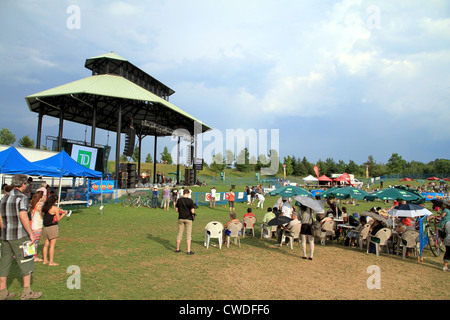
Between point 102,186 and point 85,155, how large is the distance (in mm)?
4870

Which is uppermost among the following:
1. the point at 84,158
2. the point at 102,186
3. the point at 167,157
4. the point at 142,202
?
the point at 167,157

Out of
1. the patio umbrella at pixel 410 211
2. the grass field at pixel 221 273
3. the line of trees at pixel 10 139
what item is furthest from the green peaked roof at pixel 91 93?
the line of trees at pixel 10 139

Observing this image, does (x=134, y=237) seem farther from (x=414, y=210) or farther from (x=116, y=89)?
(x=116, y=89)

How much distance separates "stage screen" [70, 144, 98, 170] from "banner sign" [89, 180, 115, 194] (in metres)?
2.87

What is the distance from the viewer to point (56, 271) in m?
5.58

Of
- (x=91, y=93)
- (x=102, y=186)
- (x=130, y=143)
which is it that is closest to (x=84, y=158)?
(x=102, y=186)

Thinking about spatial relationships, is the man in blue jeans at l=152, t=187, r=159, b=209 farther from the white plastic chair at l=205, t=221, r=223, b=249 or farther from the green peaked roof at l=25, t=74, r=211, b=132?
the green peaked roof at l=25, t=74, r=211, b=132

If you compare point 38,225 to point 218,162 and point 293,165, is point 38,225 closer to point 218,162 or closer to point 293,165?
point 218,162

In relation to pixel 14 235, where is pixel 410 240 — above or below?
below

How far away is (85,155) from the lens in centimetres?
2325

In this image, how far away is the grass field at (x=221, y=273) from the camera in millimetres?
4766

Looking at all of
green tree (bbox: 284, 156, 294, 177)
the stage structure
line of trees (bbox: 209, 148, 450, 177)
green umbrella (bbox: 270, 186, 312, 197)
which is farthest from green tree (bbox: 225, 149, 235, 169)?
green umbrella (bbox: 270, 186, 312, 197)

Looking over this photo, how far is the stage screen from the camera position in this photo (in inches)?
885
